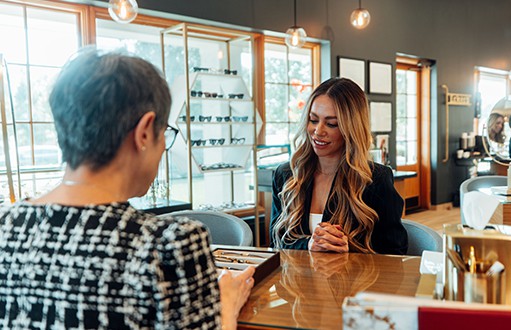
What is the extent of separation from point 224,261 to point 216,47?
4002 millimetres

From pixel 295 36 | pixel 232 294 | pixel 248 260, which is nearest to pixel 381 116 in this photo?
pixel 295 36

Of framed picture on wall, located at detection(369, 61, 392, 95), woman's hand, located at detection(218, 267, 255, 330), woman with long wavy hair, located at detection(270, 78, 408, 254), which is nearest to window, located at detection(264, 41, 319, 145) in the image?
framed picture on wall, located at detection(369, 61, 392, 95)

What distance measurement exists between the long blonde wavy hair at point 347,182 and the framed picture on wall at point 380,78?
4708mm

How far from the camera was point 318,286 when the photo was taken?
1.34 metres

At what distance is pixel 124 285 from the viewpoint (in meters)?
0.81

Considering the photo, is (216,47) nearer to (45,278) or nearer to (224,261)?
(224,261)

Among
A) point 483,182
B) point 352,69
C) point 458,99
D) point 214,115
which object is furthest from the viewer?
point 458,99

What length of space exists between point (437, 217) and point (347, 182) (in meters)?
5.67

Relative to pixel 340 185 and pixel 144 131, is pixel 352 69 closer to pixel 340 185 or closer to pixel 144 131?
pixel 340 185

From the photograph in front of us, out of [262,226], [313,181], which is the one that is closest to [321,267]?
[313,181]

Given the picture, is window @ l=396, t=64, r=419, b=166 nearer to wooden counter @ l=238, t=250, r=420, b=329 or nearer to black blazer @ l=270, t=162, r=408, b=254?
black blazer @ l=270, t=162, r=408, b=254

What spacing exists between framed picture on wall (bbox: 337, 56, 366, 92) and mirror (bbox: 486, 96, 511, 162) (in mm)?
3183

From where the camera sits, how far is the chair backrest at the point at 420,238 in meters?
1.93

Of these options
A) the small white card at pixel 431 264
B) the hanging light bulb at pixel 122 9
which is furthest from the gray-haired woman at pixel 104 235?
the hanging light bulb at pixel 122 9
